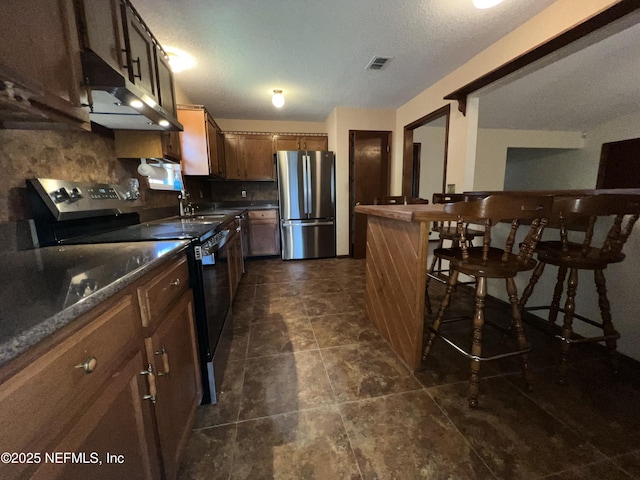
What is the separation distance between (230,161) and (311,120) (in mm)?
1647

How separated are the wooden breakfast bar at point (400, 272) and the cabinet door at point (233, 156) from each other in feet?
10.2

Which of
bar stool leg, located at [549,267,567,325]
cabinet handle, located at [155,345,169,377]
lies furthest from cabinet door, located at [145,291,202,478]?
bar stool leg, located at [549,267,567,325]

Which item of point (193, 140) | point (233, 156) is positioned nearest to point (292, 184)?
point (233, 156)

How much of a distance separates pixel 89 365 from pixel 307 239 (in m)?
3.70

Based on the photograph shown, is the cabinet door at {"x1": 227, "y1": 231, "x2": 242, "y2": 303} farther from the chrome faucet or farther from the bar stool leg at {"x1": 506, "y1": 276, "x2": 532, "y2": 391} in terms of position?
the bar stool leg at {"x1": 506, "y1": 276, "x2": 532, "y2": 391}

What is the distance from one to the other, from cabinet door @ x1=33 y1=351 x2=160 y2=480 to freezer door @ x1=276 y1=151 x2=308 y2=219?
135 inches

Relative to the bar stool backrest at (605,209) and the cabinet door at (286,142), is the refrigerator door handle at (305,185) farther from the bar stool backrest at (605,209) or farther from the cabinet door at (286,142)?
the bar stool backrest at (605,209)

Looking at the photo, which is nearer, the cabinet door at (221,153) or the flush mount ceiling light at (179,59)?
the flush mount ceiling light at (179,59)

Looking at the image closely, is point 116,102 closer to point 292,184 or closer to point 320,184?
point 292,184

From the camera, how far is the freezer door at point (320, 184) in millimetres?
4004

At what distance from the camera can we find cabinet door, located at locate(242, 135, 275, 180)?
432 cm

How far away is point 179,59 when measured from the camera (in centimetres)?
238

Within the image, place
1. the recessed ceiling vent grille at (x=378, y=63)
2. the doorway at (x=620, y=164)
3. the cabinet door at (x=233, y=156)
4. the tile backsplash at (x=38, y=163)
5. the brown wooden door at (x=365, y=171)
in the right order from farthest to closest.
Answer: the doorway at (x=620, y=164) → the cabinet door at (x=233, y=156) → the brown wooden door at (x=365, y=171) → the recessed ceiling vent grille at (x=378, y=63) → the tile backsplash at (x=38, y=163)

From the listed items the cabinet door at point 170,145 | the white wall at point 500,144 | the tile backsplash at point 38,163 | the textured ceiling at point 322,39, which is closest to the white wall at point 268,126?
the textured ceiling at point 322,39
